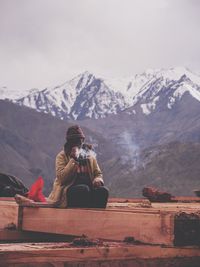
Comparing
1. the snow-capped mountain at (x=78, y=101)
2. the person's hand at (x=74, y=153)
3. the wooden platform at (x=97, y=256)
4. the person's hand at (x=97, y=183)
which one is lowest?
the wooden platform at (x=97, y=256)

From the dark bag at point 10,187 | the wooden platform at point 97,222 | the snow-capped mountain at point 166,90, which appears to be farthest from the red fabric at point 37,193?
the snow-capped mountain at point 166,90

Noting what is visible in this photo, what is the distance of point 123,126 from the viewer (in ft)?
410

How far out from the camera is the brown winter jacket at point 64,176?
15.1 feet

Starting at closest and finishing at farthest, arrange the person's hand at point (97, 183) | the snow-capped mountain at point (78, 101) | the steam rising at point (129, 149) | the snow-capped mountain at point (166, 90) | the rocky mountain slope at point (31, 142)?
the person's hand at point (97, 183), the rocky mountain slope at point (31, 142), the steam rising at point (129, 149), the snow-capped mountain at point (166, 90), the snow-capped mountain at point (78, 101)

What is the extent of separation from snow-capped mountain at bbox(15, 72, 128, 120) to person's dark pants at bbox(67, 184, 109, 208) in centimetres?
15123

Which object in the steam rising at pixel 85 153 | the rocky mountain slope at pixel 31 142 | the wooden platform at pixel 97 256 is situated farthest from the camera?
the rocky mountain slope at pixel 31 142

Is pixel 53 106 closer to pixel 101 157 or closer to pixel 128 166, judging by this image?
pixel 101 157

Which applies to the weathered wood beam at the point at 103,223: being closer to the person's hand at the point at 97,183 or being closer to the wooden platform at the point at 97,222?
the wooden platform at the point at 97,222

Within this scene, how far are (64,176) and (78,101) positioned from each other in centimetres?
17487

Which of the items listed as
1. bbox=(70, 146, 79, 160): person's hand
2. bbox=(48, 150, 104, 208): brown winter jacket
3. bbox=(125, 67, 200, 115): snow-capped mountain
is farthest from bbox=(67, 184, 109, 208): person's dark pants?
bbox=(125, 67, 200, 115): snow-capped mountain

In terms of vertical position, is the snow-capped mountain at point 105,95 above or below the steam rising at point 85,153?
above

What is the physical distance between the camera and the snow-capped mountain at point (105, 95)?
154875 millimetres

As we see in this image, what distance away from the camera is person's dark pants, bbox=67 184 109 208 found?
14.9ft

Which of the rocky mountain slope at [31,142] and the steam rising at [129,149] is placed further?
the steam rising at [129,149]
